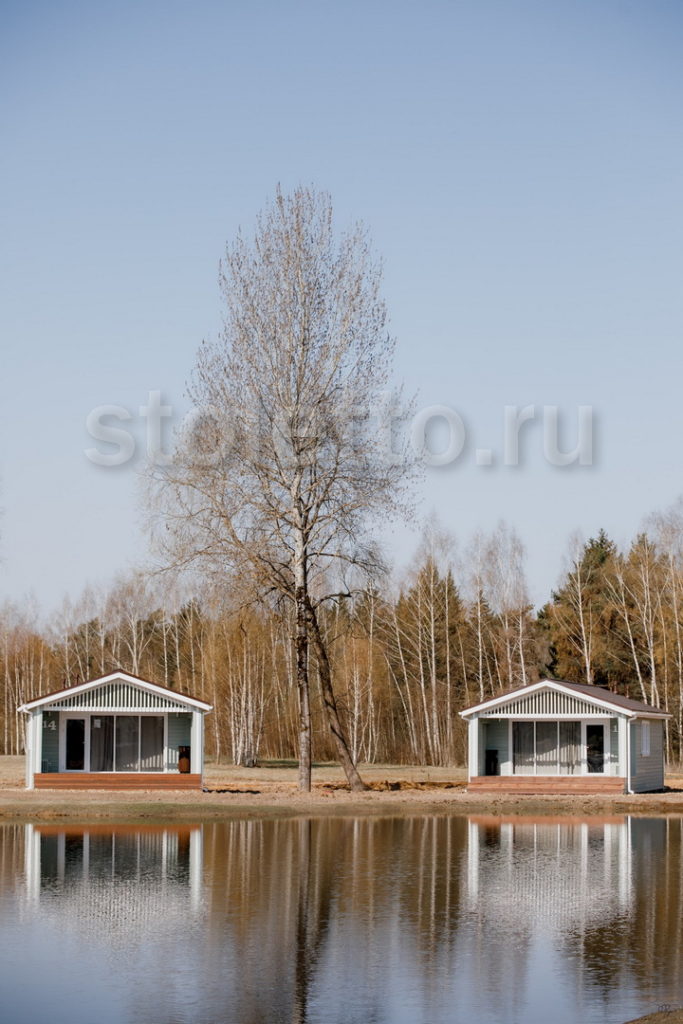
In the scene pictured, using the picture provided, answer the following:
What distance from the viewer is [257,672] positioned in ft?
214

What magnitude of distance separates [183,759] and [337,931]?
26856 mm

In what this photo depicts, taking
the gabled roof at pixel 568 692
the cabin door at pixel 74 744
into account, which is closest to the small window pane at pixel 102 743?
the cabin door at pixel 74 744

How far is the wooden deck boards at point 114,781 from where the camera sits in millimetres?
41031

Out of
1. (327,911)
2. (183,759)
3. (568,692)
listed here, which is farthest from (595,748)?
(327,911)

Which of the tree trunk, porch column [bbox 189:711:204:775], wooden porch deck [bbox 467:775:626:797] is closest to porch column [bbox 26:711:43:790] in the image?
porch column [bbox 189:711:204:775]

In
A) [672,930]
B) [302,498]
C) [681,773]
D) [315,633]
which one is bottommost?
[681,773]

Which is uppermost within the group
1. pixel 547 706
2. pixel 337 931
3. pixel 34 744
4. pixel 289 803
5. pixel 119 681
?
pixel 119 681

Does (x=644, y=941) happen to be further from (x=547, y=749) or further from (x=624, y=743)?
(x=547, y=749)

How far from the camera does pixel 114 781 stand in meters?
41.5

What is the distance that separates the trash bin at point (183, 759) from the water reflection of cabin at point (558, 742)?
28.5ft

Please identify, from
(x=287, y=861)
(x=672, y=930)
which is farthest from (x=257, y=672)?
(x=672, y=930)

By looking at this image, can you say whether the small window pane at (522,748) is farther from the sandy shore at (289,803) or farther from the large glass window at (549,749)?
the sandy shore at (289,803)

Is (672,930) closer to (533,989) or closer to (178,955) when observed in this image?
(533,989)

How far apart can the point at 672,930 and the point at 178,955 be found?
18.9ft
